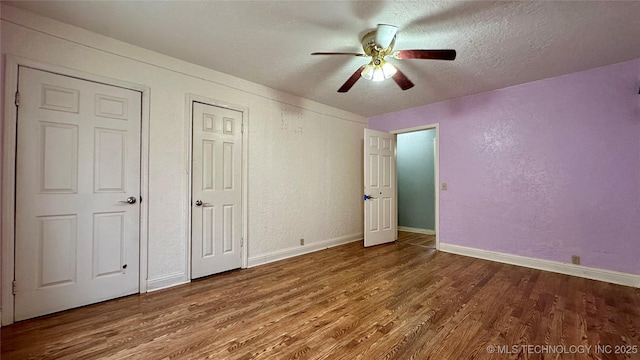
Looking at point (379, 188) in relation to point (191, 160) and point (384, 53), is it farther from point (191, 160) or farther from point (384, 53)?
point (191, 160)

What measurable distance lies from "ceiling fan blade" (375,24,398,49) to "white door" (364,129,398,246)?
7.15 feet

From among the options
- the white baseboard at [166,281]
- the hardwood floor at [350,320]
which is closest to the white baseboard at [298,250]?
the hardwood floor at [350,320]

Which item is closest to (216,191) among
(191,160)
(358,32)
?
(191,160)

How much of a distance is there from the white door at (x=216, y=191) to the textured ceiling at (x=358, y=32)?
25.3 inches

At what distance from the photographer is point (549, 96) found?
313cm

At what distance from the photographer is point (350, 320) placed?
197 cm

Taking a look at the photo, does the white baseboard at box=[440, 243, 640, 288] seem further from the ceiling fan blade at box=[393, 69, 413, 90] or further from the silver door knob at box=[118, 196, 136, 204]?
the silver door knob at box=[118, 196, 136, 204]

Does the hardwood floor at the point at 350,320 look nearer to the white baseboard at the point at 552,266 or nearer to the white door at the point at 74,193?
the white baseboard at the point at 552,266

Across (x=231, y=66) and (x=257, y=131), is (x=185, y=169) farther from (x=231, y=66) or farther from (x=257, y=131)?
(x=231, y=66)

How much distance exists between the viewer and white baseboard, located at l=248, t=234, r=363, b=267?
132 inches

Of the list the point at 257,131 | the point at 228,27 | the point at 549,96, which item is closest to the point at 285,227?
the point at 257,131

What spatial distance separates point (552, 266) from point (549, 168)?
1222mm

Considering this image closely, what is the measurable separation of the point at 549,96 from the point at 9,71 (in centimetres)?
541

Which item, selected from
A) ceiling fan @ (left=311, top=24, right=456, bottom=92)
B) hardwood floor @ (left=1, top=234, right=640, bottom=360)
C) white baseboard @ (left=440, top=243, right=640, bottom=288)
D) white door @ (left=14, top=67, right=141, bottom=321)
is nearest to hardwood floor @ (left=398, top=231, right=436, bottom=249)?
white baseboard @ (left=440, top=243, right=640, bottom=288)
